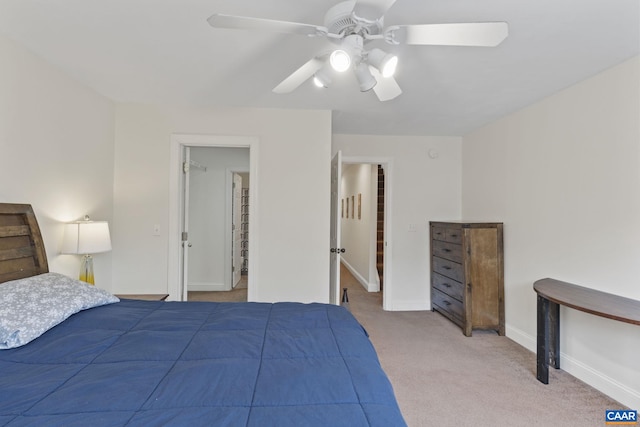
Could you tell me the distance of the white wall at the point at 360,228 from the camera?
A: 5.34 meters

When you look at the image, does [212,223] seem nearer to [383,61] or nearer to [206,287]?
[206,287]

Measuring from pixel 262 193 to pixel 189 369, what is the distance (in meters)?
2.12

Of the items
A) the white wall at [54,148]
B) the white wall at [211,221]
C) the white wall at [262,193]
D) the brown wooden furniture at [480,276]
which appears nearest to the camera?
the white wall at [54,148]

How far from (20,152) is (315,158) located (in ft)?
7.34

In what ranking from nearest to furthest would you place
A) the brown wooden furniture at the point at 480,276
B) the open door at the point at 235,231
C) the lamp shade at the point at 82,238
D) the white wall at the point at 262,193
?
the lamp shade at the point at 82,238
the white wall at the point at 262,193
the brown wooden furniture at the point at 480,276
the open door at the point at 235,231

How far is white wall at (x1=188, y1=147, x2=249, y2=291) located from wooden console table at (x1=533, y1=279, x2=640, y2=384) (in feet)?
13.3

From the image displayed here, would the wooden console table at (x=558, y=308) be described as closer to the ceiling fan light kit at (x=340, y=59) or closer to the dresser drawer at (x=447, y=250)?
the dresser drawer at (x=447, y=250)

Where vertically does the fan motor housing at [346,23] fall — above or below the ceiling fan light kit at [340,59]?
above

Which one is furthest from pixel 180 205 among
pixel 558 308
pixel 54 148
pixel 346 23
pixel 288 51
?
pixel 558 308

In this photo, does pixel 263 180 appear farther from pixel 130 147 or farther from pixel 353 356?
pixel 353 356

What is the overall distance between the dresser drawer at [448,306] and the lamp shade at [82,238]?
3.52 meters

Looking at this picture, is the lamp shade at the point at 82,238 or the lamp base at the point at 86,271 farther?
the lamp base at the point at 86,271

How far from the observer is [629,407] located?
205 cm

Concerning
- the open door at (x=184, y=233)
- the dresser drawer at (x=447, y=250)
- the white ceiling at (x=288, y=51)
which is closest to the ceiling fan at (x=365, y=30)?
the white ceiling at (x=288, y=51)
